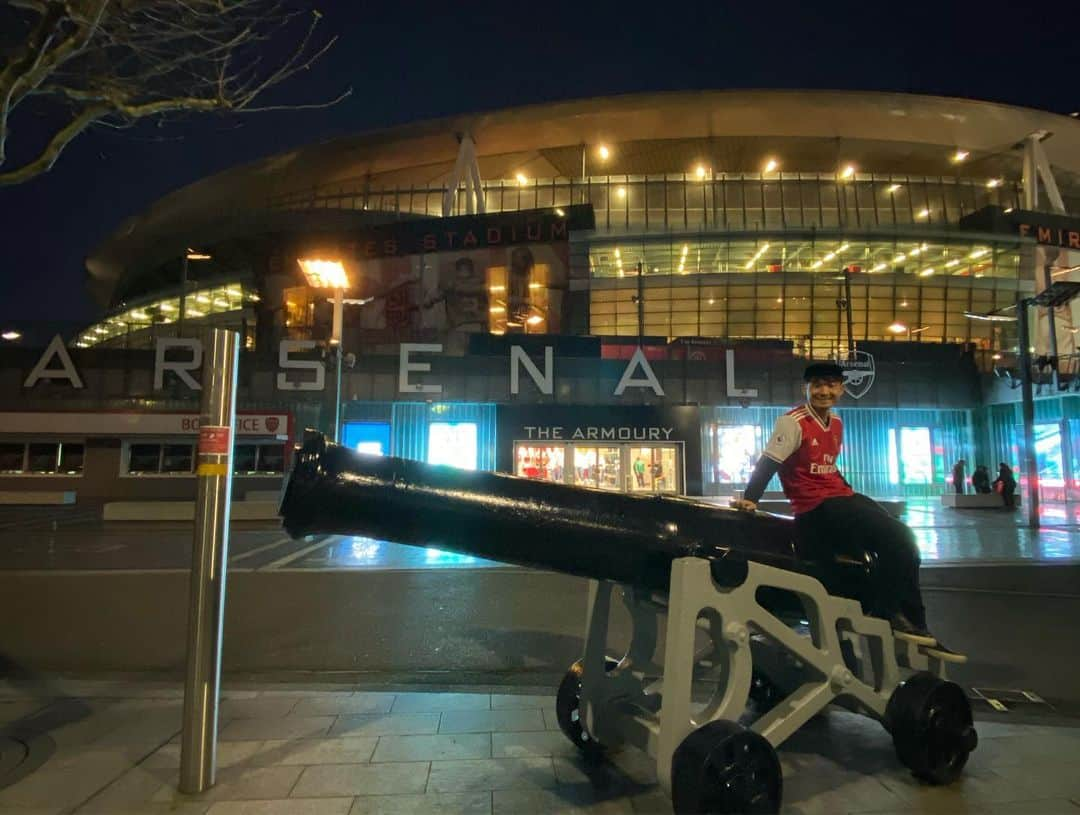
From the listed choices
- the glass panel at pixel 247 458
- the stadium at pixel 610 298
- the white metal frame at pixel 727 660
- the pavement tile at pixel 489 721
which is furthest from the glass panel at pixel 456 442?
the white metal frame at pixel 727 660

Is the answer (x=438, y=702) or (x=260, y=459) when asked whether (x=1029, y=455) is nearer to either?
(x=438, y=702)

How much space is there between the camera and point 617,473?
2462 cm

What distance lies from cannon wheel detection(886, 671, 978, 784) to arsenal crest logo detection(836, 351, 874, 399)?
24048mm

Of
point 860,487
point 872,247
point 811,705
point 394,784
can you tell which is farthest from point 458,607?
point 872,247

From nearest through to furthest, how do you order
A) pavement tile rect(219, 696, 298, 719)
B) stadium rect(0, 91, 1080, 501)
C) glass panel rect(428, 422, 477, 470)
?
1. pavement tile rect(219, 696, 298, 719)
2. stadium rect(0, 91, 1080, 501)
3. glass panel rect(428, 422, 477, 470)

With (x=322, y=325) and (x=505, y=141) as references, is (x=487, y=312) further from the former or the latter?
(x=505, y=141)

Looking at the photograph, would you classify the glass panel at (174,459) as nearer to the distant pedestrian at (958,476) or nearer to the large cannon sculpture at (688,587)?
the large cannon sculpture at (688,587)

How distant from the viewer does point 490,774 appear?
3.48 m

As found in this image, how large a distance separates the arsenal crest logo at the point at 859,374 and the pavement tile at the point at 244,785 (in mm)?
25443

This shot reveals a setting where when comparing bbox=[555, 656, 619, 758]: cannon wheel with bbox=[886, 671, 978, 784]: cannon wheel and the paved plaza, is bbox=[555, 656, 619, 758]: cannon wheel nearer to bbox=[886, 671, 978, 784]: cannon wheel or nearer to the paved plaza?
the paved plaza

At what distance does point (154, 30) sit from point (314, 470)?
144 inches

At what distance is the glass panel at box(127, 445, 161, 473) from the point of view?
25719 mm

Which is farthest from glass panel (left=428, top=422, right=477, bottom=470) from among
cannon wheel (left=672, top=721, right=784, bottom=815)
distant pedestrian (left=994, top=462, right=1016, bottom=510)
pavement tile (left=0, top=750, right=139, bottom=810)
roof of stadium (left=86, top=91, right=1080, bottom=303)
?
cannon wheel (left=672, top=721, right=784, bottom=815)

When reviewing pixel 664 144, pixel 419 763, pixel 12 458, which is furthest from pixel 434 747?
pixel 664 144
